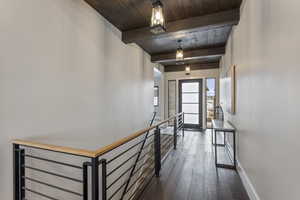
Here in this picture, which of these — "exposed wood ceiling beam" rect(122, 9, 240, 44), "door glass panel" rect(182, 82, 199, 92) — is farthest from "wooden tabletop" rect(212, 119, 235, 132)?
"door glass panel" rect(182, 82, 199, 92)

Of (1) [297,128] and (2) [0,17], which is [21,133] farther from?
(1) [297,128]

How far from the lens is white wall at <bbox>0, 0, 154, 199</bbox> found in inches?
57.9

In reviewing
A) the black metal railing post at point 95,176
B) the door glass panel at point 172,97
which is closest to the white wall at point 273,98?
the black metal railing post at point 95,176

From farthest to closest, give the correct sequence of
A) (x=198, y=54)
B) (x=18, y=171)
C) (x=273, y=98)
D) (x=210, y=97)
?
(x=210, y=97) → (x=198, y=54) → (x=18, y=171) → (x=273, y=98)

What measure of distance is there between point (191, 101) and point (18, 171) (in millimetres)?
5884

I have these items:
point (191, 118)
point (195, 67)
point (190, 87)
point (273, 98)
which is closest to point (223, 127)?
point (273, 98)

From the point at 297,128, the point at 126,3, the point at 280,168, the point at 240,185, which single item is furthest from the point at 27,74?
the point at 240,185

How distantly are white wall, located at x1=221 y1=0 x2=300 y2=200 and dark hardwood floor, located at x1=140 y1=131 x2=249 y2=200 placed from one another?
16.6 inches

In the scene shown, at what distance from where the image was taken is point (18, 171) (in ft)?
4.92

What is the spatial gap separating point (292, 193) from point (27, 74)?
2.52 meters

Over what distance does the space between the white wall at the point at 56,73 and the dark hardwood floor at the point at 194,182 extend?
4.10 ft

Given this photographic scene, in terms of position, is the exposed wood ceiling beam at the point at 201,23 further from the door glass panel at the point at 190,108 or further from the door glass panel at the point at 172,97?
the door glass panel at the point at 190,108

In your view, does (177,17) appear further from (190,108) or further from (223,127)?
(190,108)

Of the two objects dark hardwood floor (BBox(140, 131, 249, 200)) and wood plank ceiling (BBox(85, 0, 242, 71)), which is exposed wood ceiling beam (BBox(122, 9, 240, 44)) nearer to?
wood plank ceiling (BBox(85, 0, 242, 71))
